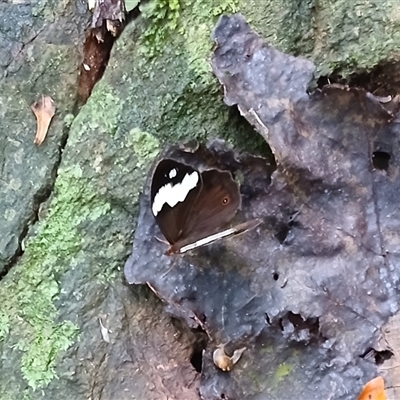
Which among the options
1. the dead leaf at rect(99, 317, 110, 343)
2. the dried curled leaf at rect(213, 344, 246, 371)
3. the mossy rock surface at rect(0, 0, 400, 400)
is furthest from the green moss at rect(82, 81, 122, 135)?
the dried curled leaf at rect(213, 344, 246, 371)

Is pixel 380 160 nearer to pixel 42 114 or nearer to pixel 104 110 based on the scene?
pixel 104 110

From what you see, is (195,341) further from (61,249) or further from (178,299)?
(61,249)

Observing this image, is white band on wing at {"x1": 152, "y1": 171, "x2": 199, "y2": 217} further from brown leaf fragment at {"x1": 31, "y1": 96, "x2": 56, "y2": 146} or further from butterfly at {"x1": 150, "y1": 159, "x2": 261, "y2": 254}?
brown leaf fragment at {"x1": 31, "y1": 96, "x2": 56, "y2": 146}

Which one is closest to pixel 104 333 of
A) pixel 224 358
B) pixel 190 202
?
pixel 224 358

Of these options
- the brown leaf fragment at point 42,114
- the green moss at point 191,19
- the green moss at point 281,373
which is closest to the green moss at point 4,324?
the brown leaf fragment at point 42,114

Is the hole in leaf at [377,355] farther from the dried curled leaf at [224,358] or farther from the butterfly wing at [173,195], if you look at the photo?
the butterfly wing at [173,195]

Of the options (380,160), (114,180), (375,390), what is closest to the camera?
(375,390)

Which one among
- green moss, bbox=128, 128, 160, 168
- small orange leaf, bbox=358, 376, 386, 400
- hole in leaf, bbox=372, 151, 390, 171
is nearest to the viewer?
small orange leaf, bbox=358, 376, 386, 400
